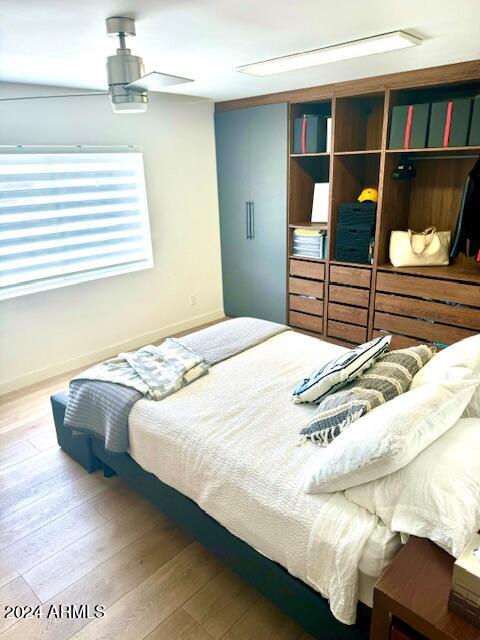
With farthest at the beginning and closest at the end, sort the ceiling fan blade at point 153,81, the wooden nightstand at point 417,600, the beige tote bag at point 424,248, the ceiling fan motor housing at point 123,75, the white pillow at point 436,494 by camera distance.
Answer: the beige tote bag at point 424,248 → the ceiling fan motor housing at point 123,75 → the ceiling fan blade at point 153,81 → the white pillow at point 436,494 → the wooden nightstand at point 417,600

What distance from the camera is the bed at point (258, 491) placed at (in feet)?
4.33

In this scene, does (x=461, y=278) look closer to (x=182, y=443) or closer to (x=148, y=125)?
(x=182, y=443)

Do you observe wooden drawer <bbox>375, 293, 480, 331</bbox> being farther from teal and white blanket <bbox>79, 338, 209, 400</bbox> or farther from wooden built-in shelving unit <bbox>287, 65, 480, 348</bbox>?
teal and white blanket <bbox>79, 338, 209, 400</bbox>

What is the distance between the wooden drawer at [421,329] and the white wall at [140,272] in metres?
1.89

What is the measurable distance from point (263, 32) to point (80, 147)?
1.90 m

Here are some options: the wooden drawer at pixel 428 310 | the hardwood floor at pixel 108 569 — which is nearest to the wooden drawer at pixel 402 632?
the hardwood floor at pixel 108 569

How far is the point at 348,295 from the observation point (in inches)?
149

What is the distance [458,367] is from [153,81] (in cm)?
172

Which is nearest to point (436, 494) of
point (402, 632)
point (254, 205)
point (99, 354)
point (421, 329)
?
point (402, 632)

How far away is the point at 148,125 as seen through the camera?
380cm

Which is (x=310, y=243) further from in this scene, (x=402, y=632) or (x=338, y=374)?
(x=402, y=632)

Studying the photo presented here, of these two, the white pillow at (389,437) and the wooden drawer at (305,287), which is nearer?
the white pillow at (389,437)

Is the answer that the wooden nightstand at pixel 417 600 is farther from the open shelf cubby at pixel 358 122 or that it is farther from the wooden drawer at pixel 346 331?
the open shelf cubby at pixel 358 122

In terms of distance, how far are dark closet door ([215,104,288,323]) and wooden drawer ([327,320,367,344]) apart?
0.53 m
